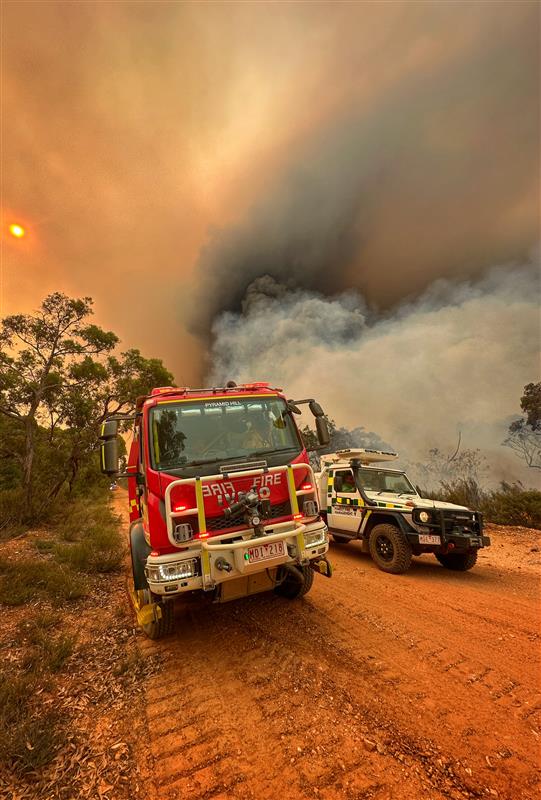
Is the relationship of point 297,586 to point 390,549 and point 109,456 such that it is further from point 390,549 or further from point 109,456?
point 109,456

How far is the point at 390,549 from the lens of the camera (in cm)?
652

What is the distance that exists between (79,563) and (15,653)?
3.27 metres

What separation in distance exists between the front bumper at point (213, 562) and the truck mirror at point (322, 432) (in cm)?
150

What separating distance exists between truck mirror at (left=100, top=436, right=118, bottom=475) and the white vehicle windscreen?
A: 5260 millimetres

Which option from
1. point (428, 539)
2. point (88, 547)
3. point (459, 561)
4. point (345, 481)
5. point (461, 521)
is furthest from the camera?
point (345, 481)

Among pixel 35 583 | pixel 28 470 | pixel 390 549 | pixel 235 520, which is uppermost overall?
pixel 28 470

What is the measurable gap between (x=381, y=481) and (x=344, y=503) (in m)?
1.01

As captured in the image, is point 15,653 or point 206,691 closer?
point 206,691

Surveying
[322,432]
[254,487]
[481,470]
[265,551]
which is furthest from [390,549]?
[481,470]

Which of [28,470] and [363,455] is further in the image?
[28,470]

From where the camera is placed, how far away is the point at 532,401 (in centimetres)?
2359

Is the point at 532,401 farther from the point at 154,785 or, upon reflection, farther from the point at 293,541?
the point at 154,785

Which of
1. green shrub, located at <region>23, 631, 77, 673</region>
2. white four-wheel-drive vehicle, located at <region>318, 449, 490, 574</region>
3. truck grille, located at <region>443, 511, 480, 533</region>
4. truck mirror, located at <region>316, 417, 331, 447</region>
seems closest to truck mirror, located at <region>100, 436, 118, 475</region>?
green shrub, located at <region>23, 631, 77, 673</region>

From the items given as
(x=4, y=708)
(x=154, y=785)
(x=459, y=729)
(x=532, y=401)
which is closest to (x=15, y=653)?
(x=4, y=708)
